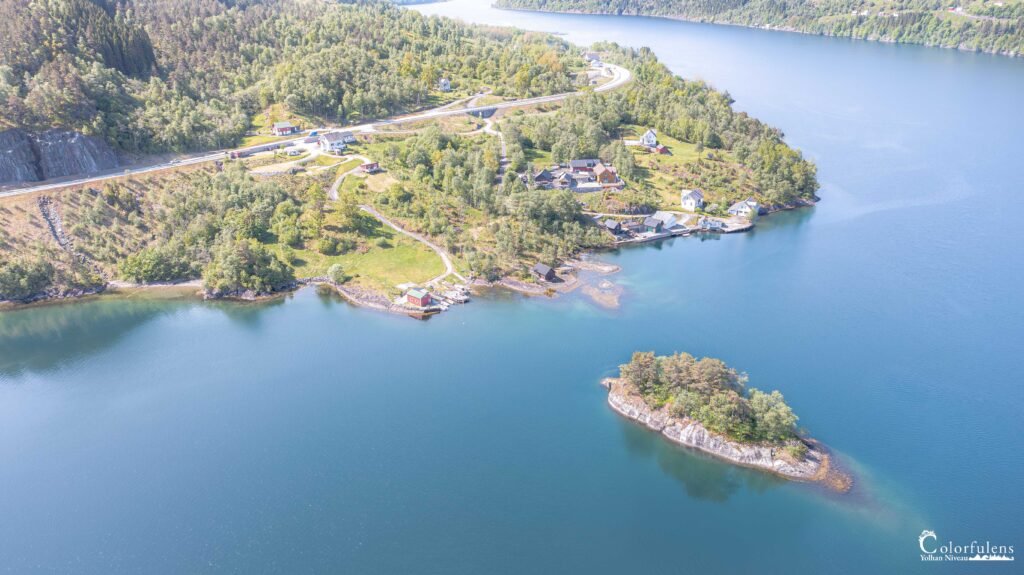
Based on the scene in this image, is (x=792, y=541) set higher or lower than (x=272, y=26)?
lower

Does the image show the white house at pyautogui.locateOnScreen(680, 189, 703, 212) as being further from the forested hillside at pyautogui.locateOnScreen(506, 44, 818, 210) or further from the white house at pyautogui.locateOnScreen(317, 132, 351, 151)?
the white house at pyautogui.locateOnScreen(317, 132, 351, 151)

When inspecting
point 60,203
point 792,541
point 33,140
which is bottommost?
point 792,541

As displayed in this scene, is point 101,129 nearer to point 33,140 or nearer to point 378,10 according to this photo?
point 33,140

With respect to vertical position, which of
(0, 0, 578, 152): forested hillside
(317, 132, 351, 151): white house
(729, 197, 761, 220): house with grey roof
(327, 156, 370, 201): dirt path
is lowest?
(729, 197, 761, 220): house with grey roof

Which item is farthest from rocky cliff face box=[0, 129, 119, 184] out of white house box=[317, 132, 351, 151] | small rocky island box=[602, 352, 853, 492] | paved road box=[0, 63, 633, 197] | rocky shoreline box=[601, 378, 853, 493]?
rocky shoreline box=[601, 378, 853, 493]

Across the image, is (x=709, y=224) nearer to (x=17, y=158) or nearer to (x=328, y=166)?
(x=328, y=166)

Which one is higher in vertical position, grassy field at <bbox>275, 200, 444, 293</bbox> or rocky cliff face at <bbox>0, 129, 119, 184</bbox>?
rocky cliff face at <bbox>0, 129, 119, 184</bbox>

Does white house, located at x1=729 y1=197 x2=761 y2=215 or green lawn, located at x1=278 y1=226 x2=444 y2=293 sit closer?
green lawn, located at x1=278 y1=226 x2=444 y2=293

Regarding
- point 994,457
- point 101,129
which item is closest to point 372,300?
point 101,129
